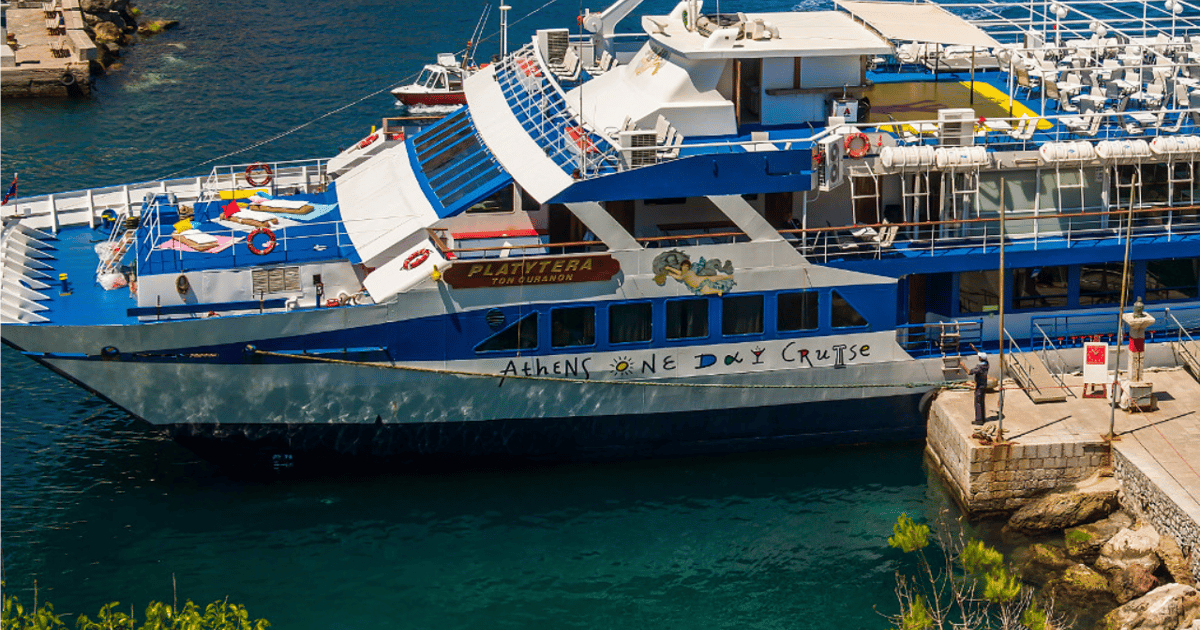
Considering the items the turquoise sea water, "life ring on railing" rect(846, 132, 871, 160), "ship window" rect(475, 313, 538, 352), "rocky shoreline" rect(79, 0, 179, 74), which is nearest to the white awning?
"life ring on railing" rect(846, 132, 871, 160)

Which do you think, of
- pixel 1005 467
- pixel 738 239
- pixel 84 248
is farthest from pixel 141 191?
pixel 1005 467

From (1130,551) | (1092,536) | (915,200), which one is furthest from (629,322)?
(1130,551)

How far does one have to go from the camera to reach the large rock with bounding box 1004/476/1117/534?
2464cm

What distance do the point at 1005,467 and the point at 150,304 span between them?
15.7 m

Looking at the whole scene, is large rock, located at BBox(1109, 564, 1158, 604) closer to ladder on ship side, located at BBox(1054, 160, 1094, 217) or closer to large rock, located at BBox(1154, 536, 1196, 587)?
large rock, located at BBox(1154, 536, 1196, 587)

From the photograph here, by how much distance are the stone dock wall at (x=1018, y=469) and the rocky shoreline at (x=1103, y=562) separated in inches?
9.1

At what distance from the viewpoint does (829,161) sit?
25.2 meters

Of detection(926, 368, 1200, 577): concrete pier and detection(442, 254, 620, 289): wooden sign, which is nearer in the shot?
detection(926, 368, 1200, 577): concrete pier

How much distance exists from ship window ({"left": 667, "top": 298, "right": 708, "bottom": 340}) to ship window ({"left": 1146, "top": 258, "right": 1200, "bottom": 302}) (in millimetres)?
9400

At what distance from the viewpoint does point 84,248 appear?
28.2 meters

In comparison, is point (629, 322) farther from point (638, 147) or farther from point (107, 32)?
point (107, 32)

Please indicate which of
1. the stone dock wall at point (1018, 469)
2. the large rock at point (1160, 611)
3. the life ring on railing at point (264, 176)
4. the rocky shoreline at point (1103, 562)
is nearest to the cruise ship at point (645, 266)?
the life ring on railing at point (264, 176)

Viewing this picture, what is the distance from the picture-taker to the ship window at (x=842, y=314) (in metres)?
26.2

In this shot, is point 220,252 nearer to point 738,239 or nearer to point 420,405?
point 420,405
